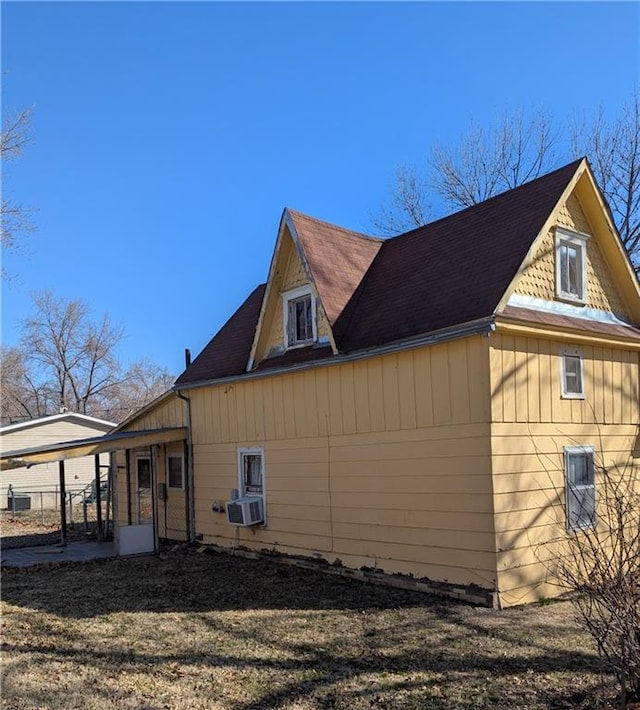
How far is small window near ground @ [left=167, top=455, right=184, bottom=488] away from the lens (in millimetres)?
15102

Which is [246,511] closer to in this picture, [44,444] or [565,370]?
[565,370]

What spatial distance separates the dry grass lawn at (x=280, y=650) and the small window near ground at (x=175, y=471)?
4670 mm

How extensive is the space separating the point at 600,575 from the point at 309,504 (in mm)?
7068

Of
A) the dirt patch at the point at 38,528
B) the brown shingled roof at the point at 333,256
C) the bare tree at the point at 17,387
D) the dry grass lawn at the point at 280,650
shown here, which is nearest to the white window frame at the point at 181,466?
the dirt patch at the point at 38,528

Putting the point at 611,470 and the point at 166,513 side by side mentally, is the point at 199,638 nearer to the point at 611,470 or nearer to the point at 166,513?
the point at 611,470

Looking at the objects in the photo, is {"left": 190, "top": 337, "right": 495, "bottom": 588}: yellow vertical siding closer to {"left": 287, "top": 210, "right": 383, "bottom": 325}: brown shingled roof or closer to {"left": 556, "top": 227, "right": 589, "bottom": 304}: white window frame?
{"left": 287, "top": 210, "right": 383, "bottom": 325}: brown shingled roof

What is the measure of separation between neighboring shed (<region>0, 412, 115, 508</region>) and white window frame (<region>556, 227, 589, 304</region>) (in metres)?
22.9

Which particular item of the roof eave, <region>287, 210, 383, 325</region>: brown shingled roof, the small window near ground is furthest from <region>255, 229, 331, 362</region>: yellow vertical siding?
the small window near ground

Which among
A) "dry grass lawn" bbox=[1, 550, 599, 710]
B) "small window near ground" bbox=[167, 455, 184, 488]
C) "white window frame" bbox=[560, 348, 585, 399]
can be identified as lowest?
"dry grass lawn" bbox=[1, 550, 599, 710]

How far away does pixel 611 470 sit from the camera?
423 inches

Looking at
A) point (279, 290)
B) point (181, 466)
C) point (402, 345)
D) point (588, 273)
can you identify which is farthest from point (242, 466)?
point (588, 273)

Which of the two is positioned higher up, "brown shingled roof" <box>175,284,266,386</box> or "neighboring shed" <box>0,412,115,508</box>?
"brown shingled roof" <box>175,284,266,386</box>

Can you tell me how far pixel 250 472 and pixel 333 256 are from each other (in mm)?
4513

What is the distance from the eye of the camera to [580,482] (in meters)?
10.2
